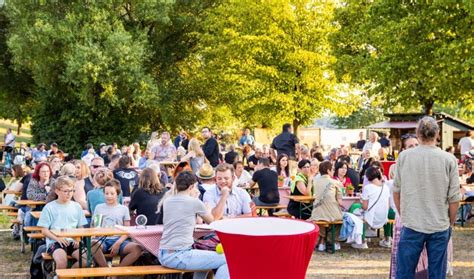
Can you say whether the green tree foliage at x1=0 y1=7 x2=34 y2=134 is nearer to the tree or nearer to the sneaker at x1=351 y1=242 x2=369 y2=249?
the tree

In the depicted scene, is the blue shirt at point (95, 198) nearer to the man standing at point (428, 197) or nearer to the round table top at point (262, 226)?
the man standing at point (428, 197)

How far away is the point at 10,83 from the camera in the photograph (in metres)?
36.4

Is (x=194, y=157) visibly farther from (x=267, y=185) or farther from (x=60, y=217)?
(x=60, y=217)

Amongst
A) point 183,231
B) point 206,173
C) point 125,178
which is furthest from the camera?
point 125,178

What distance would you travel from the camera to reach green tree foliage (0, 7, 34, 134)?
3612 cm

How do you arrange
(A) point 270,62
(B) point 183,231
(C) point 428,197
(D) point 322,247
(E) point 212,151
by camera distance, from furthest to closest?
(A) point 270,62 → (E) point 212,151 → (D) point 322,247 → (B) point 183,231 → (C) point 428,197

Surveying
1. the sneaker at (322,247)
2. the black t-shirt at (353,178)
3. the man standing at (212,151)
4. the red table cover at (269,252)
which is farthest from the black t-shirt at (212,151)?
the red table cover at (269,252)

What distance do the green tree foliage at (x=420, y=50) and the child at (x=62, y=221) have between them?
15.9 meters

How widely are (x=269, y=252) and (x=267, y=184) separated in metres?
8.01

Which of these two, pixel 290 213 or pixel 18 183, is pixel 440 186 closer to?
pixel 290 213

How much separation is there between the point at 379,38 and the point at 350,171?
15.9 meters

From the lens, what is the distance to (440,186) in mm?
5887

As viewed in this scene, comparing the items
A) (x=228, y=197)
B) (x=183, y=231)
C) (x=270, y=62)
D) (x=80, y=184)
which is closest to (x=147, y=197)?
(x=228, y=197)

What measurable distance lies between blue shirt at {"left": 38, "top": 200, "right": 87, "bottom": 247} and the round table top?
13.6 ft
